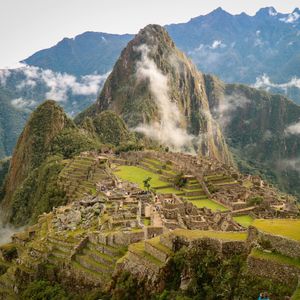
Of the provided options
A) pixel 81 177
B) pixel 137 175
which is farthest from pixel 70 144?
pixel 81 177

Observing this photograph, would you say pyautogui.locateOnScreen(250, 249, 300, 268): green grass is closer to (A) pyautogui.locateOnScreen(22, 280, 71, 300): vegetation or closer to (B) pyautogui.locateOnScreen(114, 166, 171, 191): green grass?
(A) pyautogui.locateOnScreen(22, 280, 71, 300): vegetation

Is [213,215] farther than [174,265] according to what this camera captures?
Yes

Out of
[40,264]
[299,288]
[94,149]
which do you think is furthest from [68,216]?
[94,149]

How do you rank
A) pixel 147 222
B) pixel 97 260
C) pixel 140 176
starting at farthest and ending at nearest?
1. pixel 140 176
2. pixel 147 222
3. pixel 97 260

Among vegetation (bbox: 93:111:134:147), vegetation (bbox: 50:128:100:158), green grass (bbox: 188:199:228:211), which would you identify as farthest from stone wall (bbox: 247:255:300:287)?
vegetation (bbox: 93:111:134:147)

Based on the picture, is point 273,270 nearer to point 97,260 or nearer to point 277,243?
point 277,243

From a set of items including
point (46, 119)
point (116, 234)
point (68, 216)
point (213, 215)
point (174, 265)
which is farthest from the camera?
point (46, 119)

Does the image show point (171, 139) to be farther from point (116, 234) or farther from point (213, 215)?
point (116, 234)
